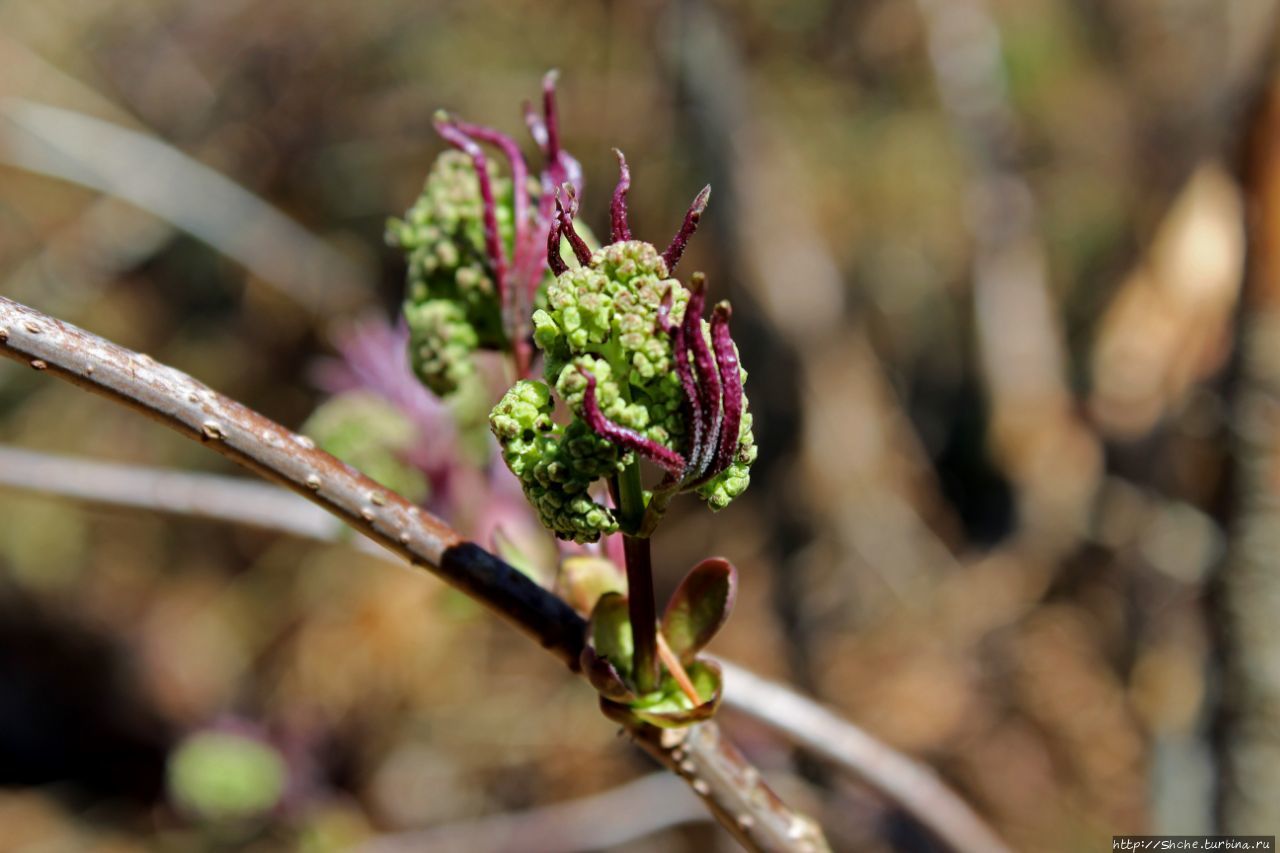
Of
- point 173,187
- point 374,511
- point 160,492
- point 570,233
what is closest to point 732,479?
point 570,233

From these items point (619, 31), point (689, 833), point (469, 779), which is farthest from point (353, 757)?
point (619, 31)

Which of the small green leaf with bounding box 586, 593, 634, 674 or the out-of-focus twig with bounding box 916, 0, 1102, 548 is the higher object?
the out-of-focus twig with bounding box 916, 0, 1102, 548

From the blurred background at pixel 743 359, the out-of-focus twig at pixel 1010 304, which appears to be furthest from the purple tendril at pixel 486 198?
the out-of-focus twig at pixel 1010 304

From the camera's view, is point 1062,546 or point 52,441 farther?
point 52,441

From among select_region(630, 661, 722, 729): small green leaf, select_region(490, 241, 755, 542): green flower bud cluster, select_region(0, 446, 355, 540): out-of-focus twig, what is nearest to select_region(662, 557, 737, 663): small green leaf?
select_region(630, 661, 722, 729): small green leaf

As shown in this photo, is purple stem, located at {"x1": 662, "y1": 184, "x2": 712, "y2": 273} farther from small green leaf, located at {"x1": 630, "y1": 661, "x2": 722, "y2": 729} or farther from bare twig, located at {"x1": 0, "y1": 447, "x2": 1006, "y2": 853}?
bare twig, located at {"x1": 0, "y1": 447, "x2": 1006, "y2": 853}

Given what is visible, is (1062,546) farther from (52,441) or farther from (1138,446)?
(52,441)

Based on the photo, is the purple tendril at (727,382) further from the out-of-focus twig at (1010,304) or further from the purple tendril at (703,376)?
the out-of-focus twig at (1010,304)
